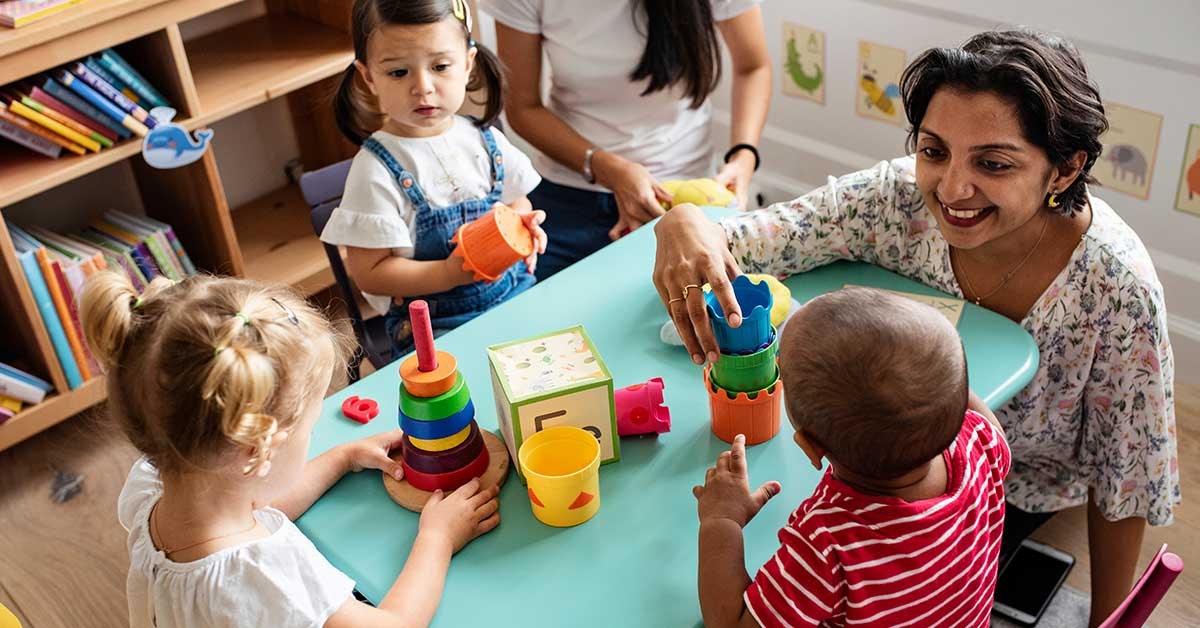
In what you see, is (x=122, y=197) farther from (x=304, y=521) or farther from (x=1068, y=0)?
(x=1068, y=0)

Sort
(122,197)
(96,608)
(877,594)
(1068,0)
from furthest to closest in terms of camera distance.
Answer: (122,197)
(1068,0)
(96,608)
(877,594)

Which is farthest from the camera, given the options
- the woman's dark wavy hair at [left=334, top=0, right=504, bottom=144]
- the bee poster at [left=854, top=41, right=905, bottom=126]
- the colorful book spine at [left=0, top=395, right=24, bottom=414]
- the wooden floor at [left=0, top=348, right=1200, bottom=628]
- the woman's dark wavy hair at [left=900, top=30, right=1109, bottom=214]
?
the bee poster at [left=854, top=41, right=905, bottom=126]

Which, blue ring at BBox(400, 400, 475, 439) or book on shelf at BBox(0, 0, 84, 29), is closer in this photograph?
blue ring at BBox(400, 400, 475, 439)

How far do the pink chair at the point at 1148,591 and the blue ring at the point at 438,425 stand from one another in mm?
710

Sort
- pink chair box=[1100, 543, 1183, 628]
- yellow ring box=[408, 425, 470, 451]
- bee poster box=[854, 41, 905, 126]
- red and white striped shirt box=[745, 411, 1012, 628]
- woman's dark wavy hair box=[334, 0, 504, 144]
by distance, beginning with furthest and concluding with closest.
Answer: bee poster box=[854, 41, 905, 126] → woman's dark wavy hair box=[334, 0, 504, 144] → yellow ring box=[408, 425, 470, 451] → red and white striped shirt box=[745, 411, 1012, 628] → pink chair box=[1100, 543, 1183, 628]

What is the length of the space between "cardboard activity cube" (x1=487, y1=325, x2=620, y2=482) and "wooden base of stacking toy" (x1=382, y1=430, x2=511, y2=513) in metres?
0.01

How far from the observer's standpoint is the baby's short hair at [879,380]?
3.47ft

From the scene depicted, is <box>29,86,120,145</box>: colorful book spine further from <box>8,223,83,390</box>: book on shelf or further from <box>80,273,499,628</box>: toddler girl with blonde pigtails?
<box>80,273,499,628</box>: toddler girl with blonde pigtails

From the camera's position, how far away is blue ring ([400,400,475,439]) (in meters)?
1.30

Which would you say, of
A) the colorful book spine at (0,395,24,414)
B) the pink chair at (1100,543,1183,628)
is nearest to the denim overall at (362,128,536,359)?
the colorful book spine at (0,395,24,414)

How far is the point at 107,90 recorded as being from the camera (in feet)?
7.73

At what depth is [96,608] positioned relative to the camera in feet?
7.27

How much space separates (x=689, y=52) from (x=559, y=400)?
3.82 feet

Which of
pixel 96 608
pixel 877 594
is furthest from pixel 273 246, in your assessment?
pixel 877 594
